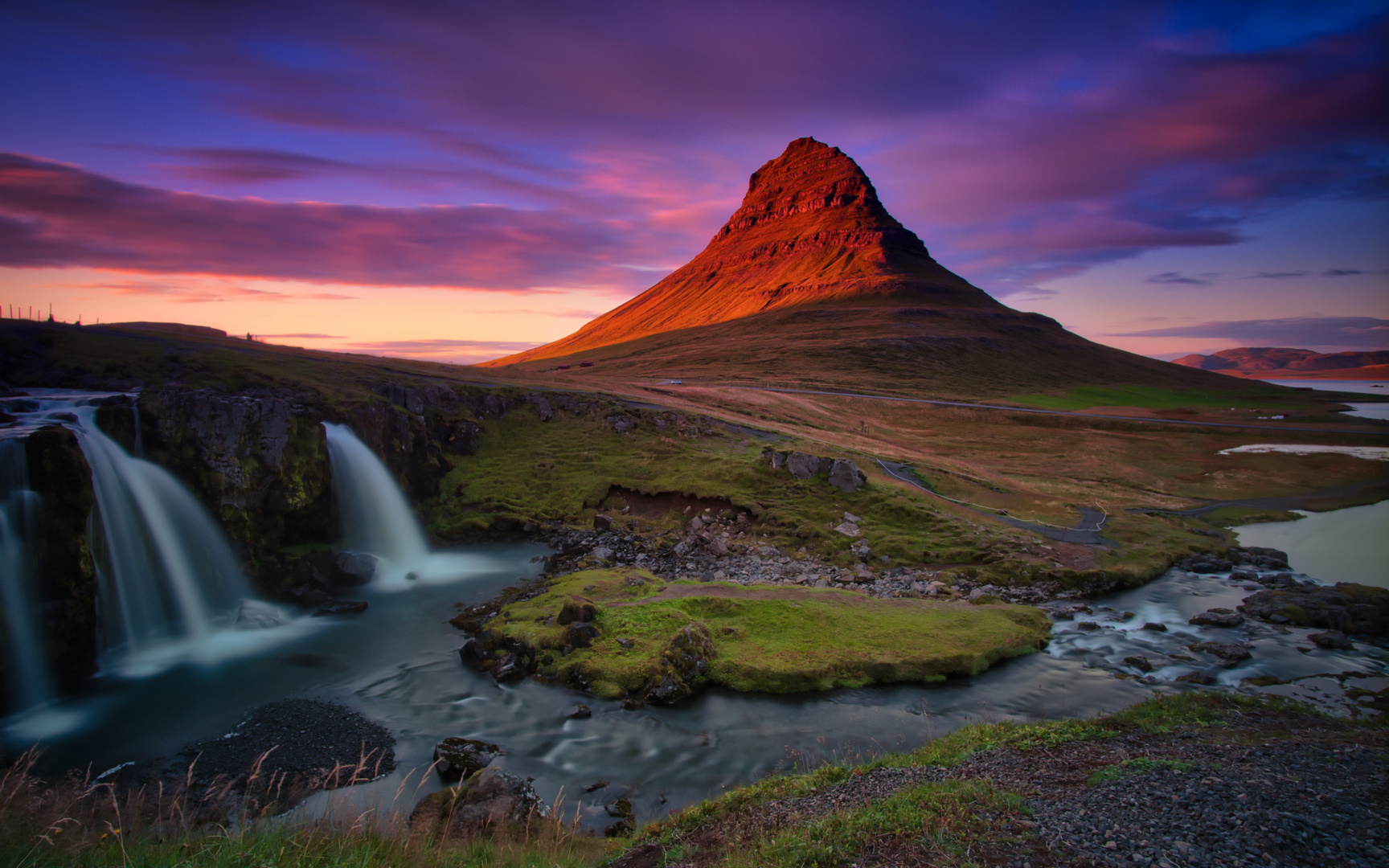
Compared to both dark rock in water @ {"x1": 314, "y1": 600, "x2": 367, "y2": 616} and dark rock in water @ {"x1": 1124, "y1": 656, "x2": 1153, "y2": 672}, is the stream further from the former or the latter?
dark rock in water @ {"x1": 314, "y1": 600, "x2": 367, "y2": 616}

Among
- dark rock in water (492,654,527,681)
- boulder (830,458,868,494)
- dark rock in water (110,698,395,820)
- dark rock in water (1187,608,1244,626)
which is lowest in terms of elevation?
dark rock in water (110,698,395,820)

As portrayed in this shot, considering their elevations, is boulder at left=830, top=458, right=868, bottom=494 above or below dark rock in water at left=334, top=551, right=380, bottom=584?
above

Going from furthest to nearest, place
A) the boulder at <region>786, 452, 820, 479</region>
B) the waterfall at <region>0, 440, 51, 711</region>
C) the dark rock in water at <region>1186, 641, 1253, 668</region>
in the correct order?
the boulder at <region>786, 452, 820, 479</region>
the dark rock in water at <region>1186, 641, 1253, 668</region>
the waterfall at <region>0, 440, 51, 711</region>

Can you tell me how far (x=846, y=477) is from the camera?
131ft

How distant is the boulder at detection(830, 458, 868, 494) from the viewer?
39.5 m

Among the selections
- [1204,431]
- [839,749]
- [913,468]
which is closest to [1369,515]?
[913,468]

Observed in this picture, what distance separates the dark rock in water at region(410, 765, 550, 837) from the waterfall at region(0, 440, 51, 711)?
→ 52.2ft

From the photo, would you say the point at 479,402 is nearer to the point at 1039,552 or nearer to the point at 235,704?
the point at 235,704

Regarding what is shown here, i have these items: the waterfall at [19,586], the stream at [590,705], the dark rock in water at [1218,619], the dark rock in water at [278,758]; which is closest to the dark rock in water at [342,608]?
the stream at [590,705]

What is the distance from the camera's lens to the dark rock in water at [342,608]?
27.6 metres

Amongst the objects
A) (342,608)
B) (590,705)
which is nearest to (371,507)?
(342,608)

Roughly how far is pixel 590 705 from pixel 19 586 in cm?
1974

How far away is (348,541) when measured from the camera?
34.4 m

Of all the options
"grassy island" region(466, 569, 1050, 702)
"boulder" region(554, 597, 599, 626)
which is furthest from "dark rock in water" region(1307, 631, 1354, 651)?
"boulder" region(554, 597, 599, 626)
